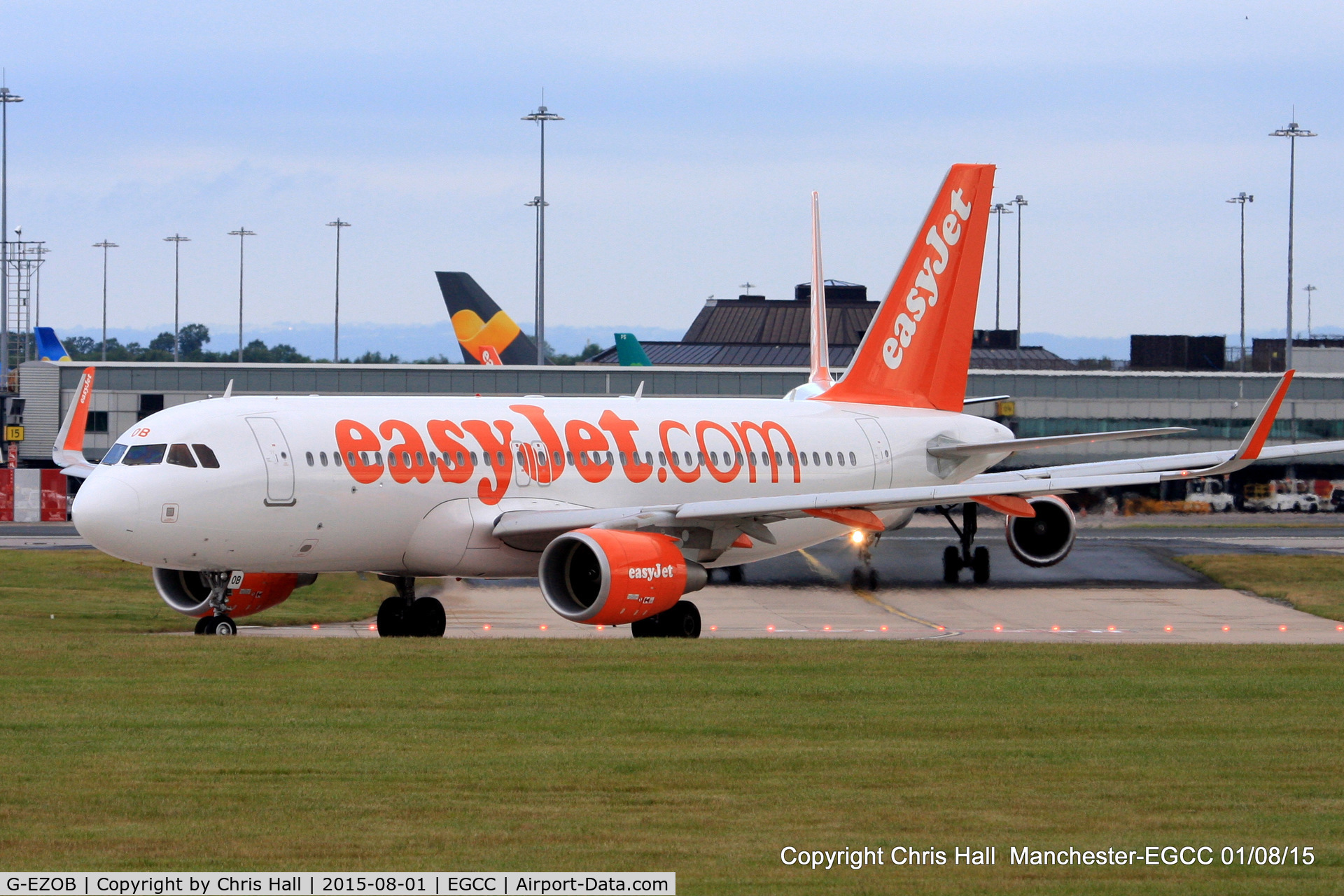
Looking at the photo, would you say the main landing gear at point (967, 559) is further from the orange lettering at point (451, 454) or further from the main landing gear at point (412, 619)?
the orange lettering at point (451, 454)

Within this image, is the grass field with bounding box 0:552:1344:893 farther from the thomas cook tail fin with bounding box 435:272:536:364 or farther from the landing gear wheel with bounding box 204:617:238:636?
the thomas cook tail fin with bounding box 435:272:536:364

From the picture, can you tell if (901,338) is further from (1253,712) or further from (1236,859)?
(1236,859)

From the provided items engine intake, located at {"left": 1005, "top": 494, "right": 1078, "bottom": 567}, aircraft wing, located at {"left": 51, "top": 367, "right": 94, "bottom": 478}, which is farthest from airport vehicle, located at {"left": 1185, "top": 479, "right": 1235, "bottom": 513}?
aircraft wing, located at {"left": 51, "top": 367, "right": 94, "bottom": 478}

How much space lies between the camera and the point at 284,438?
2584 cm

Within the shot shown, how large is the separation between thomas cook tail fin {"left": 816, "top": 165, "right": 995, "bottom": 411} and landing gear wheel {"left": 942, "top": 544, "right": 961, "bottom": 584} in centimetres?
665

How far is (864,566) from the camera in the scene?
42.3 meters

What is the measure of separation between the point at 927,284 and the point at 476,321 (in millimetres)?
44965

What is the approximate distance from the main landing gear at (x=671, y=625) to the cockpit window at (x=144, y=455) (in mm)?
7644

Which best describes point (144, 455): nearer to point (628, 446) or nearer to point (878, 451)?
point (628, 446)

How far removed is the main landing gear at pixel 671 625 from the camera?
2766 cm

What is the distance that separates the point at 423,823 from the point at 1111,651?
1368 cm

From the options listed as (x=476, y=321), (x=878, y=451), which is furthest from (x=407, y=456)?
(x=476, y=321)

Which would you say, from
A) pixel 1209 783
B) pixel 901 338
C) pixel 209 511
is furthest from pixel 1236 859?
pixel 901 338

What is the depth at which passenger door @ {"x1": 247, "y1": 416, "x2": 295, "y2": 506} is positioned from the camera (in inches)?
997
